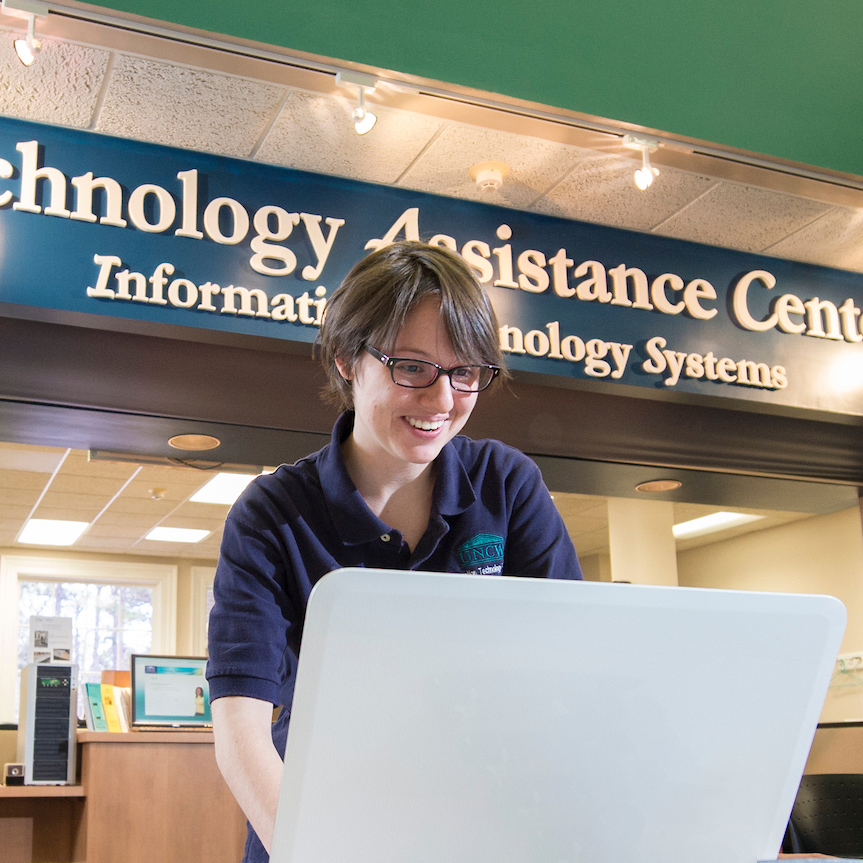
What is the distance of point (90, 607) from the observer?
9.21 metres

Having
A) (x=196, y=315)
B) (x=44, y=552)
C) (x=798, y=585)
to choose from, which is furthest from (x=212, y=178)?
(x=44, y=552)

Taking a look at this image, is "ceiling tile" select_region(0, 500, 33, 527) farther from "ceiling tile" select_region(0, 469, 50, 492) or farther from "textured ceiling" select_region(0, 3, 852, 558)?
"textured ceiling" select_region(0, 3, 852, 558)

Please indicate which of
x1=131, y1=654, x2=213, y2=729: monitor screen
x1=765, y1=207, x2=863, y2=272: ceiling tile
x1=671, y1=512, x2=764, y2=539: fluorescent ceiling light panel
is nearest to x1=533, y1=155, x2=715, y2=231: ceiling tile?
x1=765, y1=207, x2=863, y2=272: ceiling tile

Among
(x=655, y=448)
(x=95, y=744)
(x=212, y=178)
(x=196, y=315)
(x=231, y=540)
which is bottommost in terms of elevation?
(x=95, y=744)

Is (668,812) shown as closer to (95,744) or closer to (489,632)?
(489,632)

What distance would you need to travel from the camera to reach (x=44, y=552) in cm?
902

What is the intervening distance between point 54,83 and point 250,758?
7.50 ft

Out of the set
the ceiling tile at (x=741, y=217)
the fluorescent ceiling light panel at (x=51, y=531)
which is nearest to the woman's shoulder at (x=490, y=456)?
the ceiling tile at (x=741, y=217)

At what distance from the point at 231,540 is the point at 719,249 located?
116 inches

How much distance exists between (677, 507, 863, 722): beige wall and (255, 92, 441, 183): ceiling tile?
4055mm

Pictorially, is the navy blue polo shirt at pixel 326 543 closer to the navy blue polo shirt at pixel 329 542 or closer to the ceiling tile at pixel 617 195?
the navy blue polo shirt at pixel 329 542

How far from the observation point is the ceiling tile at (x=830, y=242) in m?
3.45

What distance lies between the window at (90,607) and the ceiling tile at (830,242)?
23.0ft

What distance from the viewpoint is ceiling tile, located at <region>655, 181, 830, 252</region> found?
327 centimetres
